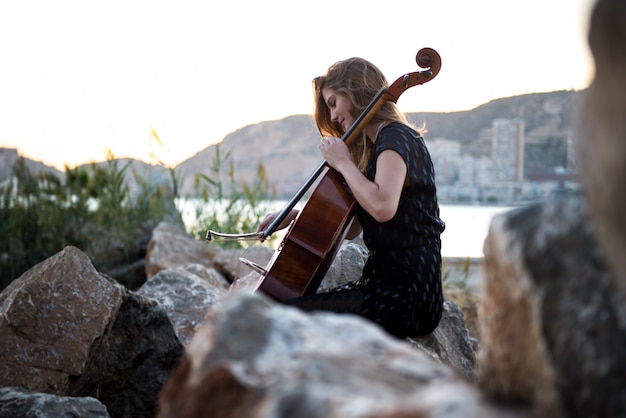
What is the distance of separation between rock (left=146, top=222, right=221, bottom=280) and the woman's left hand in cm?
390

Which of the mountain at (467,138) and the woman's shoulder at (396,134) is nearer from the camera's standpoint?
the woman's shoulder at (396,134)

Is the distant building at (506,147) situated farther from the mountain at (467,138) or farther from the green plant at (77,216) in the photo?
the green plant at (77,216)

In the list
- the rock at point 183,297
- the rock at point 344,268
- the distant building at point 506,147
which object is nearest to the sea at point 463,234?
the rock at point 344,268

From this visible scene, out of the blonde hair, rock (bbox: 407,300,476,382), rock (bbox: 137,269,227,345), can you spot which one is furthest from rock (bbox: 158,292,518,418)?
rock (bbox: 137,269,227,345)

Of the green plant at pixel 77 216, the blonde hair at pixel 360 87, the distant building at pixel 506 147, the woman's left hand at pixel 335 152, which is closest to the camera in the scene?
the woman's left hand at pixel 335 152

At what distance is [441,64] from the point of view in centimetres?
346

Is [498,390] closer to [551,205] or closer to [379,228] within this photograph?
[551,205]

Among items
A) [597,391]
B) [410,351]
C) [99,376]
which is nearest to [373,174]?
[99,376]

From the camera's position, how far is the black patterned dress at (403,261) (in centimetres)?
308

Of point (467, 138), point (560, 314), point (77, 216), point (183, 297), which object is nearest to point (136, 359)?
point (183, 297)

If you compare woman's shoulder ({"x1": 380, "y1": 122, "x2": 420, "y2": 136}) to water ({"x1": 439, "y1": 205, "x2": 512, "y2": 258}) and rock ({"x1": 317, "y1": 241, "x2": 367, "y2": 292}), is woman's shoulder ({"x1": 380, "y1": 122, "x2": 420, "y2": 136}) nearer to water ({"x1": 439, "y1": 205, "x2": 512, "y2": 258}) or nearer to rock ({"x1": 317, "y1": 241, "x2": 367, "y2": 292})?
rock ({"x1": 317, "y1": 241, "x2": 367, "y2": 292})

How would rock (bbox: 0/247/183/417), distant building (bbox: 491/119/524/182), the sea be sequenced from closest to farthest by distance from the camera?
rock (bbox: 0/247/183/417)
the sea
distant building (bbox: 491/119/524/182)

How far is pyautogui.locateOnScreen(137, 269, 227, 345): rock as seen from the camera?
15.0ft

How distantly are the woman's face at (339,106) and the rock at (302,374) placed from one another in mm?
2130
